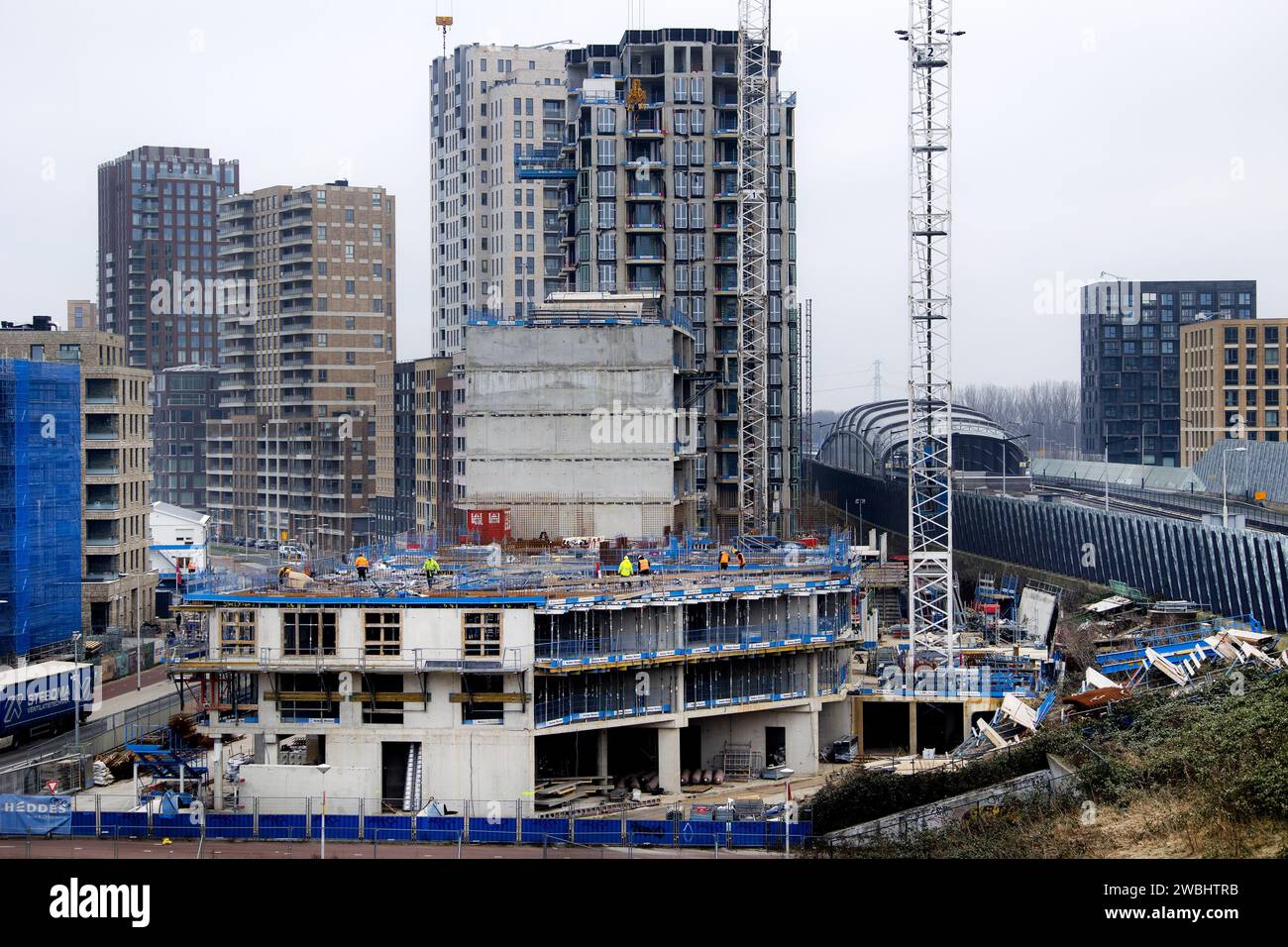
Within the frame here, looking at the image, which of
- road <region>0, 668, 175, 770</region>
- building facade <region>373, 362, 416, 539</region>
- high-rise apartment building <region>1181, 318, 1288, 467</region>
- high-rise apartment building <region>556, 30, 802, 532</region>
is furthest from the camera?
high-rise apartment building <region>1181, 318, 1288, 467</region>

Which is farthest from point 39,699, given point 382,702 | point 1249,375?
point 1249,375

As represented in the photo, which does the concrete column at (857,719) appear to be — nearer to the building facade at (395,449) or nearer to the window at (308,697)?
the window at (308,697)

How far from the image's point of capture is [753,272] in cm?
7906

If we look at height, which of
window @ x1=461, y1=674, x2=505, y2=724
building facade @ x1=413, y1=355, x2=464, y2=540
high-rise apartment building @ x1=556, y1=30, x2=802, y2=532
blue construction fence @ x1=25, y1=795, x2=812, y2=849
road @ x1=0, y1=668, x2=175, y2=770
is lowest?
road @ x1=0, y1=668, x2=175, y2=770

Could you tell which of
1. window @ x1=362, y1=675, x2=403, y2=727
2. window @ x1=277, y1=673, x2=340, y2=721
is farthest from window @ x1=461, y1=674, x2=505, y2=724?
window @ x1=277, y1=673, x2=340, y2=721

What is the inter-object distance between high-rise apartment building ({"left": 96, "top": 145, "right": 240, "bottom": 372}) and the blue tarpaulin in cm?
13603

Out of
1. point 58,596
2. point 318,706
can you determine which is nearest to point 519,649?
point 318,706

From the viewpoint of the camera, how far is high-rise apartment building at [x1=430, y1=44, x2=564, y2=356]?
122062mm

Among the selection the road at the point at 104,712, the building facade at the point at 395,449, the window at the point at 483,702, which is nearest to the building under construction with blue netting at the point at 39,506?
the road at the point at 104,712

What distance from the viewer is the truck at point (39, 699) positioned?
45.8m

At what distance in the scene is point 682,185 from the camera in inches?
3152

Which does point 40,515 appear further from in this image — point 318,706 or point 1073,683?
point 1073,683

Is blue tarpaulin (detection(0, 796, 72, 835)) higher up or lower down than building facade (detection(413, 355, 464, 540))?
lower down

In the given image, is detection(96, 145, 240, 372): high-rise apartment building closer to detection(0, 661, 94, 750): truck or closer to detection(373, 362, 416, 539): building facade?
detection(373, 362, 416, 539): building facade
